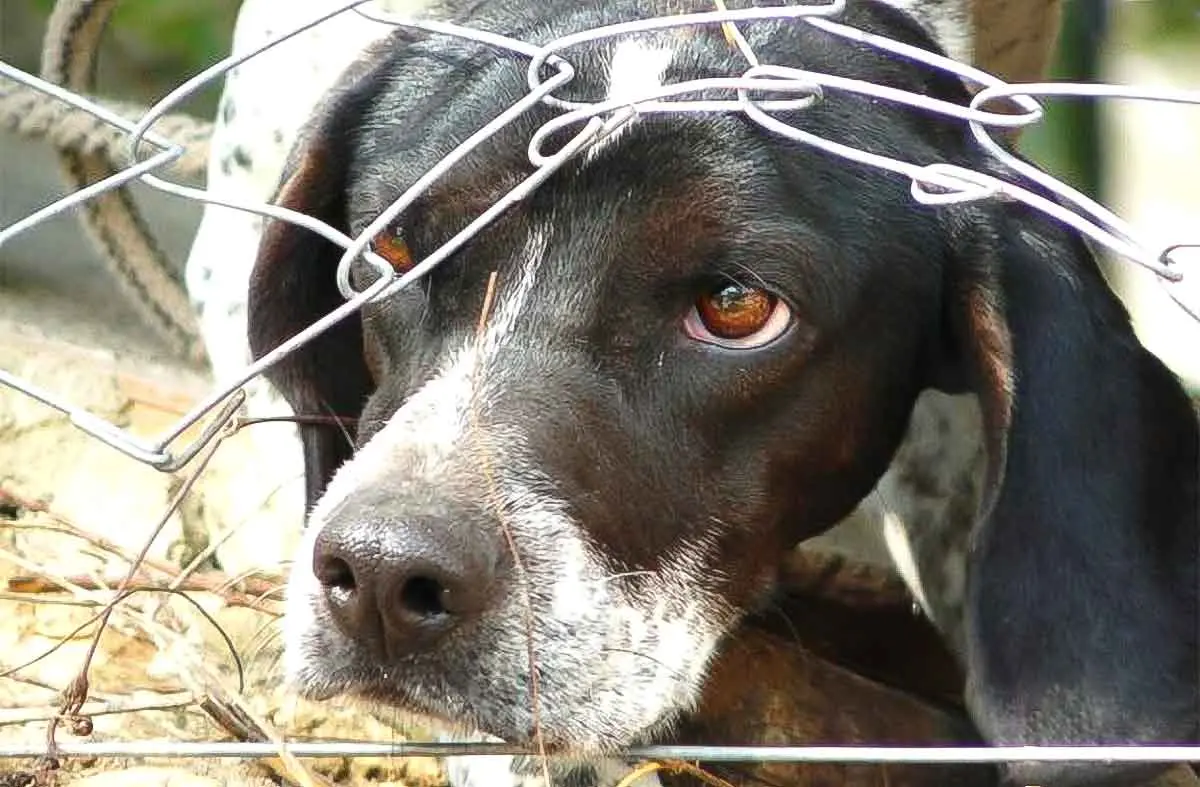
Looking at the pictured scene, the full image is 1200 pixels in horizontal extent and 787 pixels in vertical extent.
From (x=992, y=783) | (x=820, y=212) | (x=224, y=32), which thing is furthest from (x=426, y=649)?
(x=224, y=32)

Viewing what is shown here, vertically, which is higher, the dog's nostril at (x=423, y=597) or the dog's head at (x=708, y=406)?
the dog's head at (x=708, y=406)

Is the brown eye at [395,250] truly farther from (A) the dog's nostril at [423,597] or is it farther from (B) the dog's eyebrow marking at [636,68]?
(A) the dog's nostril at [423,597]

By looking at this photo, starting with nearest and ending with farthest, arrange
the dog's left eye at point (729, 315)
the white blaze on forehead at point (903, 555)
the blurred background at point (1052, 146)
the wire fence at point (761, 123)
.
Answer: the wire fence at point (761, 123)
the dog's left eye at point (729, 315)
the white blaze on forehead at point (903, 555)
the blurred background at point (1052, 146)

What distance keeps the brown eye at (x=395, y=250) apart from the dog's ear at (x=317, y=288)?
1.03 ft

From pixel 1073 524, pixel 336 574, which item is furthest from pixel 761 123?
pixel 1073 524

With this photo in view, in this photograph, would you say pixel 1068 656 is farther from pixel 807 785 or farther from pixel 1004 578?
pixel 807 785

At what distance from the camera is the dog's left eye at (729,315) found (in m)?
2.25

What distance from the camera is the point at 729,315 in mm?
2246

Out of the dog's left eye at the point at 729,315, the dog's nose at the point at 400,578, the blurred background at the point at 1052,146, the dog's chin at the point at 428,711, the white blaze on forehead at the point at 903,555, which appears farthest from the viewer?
the blurred background at the point at 1052,146

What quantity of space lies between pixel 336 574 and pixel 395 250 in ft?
1.81

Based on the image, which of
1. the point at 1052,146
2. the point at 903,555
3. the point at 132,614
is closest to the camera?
the point at 132,614

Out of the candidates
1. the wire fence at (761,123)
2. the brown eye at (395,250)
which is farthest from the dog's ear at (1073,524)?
the brown eye at (395,250)

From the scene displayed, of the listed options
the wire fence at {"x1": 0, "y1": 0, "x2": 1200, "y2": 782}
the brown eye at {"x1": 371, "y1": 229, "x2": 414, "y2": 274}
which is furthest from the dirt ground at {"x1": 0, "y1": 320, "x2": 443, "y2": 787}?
the brown eye at {"x1": 371, "y1": 229, "x2": 414, "y2": 274}

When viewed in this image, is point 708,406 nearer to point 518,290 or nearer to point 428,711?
point 518,290
